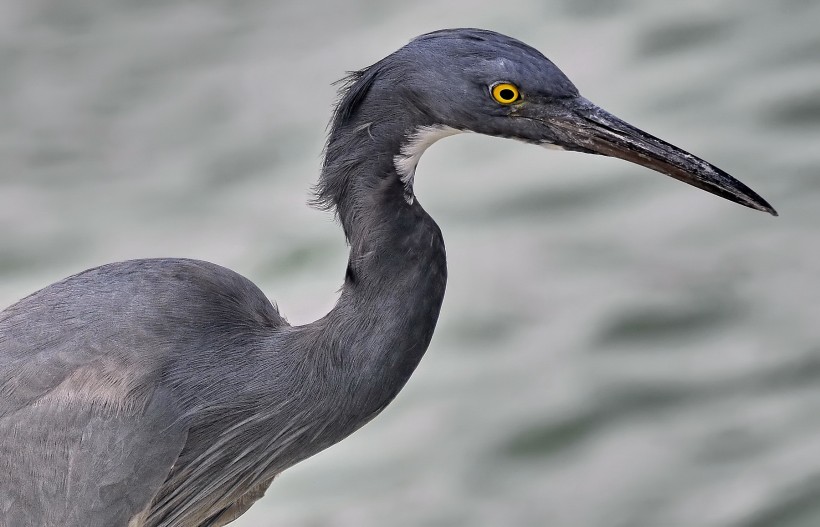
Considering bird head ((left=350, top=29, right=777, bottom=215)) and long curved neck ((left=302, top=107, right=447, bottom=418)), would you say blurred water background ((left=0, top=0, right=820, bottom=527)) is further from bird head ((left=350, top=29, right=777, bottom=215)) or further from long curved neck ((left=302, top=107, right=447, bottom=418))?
bird head ((left=350, top=29, right=777, bottom=215))

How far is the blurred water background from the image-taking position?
4.71 meters

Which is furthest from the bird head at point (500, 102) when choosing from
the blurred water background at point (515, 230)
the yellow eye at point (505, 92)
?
the blurred water background at point (515, 230)

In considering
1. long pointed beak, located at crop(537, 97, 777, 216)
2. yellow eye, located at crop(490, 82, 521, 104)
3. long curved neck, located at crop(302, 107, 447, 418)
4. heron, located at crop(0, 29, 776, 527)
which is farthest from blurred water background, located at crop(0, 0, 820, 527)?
yellow eye, located at crop(490, 82, 521, 104)

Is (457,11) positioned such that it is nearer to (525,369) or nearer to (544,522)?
(525,369)

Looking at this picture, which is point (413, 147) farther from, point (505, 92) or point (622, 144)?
point (622, 144)

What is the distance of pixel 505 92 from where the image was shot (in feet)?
9.54

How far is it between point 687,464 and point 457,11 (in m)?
2.79

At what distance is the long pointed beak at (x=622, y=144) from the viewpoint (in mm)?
2930

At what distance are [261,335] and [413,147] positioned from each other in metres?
0.68

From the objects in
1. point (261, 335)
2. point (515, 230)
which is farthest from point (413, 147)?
point (515, 230)

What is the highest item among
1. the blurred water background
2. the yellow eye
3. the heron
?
the blurred water background

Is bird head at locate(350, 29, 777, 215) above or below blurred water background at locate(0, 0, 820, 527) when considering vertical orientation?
below

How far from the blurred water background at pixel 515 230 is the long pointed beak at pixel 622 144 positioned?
5.87 ft

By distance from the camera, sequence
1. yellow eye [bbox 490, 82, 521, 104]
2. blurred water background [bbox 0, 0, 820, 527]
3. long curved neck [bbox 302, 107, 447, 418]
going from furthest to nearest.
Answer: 1. blurred water background [bbox 0, 0, 820, 527]
2. long curved neck [bbox 302, 107, 447, 418]
3. yellow eye [bbox 490, 82, 521, 104]
